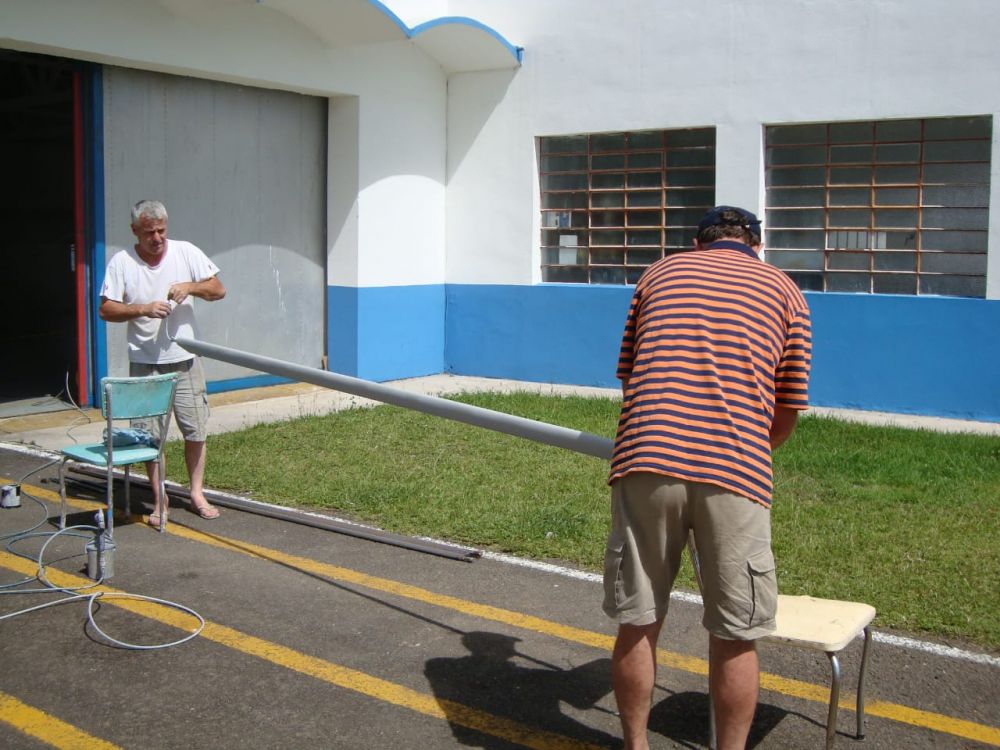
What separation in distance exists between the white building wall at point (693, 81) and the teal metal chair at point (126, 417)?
21.9 feet

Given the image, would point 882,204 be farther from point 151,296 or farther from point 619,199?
point 151,296

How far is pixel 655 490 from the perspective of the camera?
3.33 meters

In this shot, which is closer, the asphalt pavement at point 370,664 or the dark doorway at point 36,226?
the asphalt pavement at point 370,664

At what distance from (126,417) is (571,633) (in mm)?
2724

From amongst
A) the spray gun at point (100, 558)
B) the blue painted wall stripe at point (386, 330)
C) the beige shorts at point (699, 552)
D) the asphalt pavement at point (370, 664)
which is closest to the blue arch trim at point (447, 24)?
the blue painted wall stripe at point (386, 330)

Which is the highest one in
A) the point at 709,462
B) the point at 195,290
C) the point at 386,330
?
the point at 195,290

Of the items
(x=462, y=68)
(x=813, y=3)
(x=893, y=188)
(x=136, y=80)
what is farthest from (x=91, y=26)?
(x=893, y=188)

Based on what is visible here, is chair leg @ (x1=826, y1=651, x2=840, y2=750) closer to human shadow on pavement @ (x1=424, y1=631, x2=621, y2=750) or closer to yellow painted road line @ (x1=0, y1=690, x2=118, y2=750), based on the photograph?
human shadow on pavement @ (x1=424, y1=631, x2=621, y2=750)

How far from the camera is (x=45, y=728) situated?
13.0ft

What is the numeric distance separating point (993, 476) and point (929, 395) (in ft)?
8.62

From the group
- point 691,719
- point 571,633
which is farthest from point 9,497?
point 691,719

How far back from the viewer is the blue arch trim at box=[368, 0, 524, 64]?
35.4ft

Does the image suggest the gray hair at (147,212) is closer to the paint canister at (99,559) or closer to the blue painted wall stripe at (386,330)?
the paint canister at (99,559)

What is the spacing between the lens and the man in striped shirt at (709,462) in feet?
10.8
